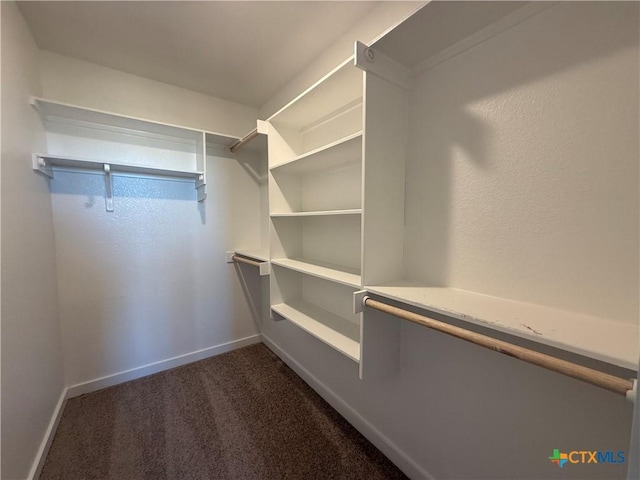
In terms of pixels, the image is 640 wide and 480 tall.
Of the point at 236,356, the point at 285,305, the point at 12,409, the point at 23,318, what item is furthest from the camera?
the point at 236,356

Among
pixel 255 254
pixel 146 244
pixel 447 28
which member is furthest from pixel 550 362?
pixel 146 244

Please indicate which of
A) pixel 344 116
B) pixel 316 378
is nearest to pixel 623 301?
pixel 344 116

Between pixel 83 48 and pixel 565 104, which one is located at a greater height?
pixel 83 48

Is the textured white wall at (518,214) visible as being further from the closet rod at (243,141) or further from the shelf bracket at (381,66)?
the closet rod at (243,141)

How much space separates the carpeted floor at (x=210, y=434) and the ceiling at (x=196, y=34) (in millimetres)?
2577

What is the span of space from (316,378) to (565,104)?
7.06ft

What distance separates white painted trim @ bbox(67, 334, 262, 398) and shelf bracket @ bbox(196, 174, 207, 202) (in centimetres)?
153

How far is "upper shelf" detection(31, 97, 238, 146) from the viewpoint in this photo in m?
1.68

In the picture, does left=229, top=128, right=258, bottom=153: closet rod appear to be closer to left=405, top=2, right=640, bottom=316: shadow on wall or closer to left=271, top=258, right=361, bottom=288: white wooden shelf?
left=271, top=258, right=361, bottom=288: white wooden shelf

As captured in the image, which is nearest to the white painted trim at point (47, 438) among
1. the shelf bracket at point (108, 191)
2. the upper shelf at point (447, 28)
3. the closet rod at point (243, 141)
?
the shelf bracket at point (108, 191)

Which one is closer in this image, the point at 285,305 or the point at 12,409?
the point at 12,409

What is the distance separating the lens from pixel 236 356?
101 inches

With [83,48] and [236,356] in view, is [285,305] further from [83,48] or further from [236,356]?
[83,48]

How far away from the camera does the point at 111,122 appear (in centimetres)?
190
